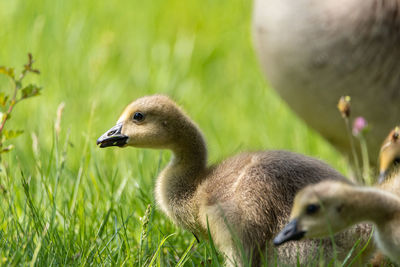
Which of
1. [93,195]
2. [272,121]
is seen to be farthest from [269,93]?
[93,195]

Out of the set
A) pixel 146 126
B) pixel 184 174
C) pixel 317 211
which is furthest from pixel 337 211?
pixel 146 126

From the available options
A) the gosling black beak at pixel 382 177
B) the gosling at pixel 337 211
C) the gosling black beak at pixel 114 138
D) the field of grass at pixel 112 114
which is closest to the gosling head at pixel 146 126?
the gosling black beak at pixel 114 138

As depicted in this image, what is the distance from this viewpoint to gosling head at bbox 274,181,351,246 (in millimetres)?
2131

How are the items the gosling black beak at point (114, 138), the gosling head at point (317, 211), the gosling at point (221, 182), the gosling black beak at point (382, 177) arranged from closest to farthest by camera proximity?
the gosling head at point (317, 211) < the gosling at point (221, 182) < the gosling black beak at point (114, 138) < the gosling black beak at point (382, 177)

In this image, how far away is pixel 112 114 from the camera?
4867mm

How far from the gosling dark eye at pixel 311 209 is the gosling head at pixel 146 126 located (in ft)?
2.25

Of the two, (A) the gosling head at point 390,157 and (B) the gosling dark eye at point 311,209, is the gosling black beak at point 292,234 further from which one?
(A) the gosling head at point 390,157

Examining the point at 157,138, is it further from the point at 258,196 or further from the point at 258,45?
the point at 258,45

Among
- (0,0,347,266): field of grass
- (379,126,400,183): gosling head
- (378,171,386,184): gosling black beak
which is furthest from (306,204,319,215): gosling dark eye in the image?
(379,126,400,183): gosling head

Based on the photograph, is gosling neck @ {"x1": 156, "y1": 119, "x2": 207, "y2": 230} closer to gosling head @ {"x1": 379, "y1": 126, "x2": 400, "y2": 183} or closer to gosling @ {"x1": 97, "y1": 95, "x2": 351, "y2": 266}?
gosling @ {"x1": 97, "y1": 95, "x2": 351, "y2": 266}

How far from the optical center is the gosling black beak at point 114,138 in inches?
104

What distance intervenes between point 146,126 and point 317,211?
762 mm

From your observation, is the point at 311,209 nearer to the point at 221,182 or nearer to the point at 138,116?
the point at 221,182

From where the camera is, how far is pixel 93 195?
10.3 feet
